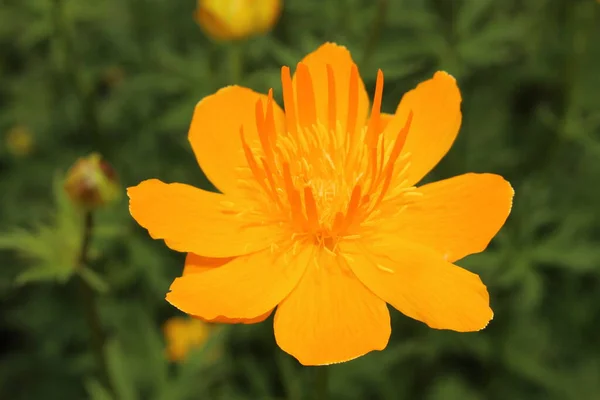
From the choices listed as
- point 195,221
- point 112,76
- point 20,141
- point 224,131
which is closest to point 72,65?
point 112,76

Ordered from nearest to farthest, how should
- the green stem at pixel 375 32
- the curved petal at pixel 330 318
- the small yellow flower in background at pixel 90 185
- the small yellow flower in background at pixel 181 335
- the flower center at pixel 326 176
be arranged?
1. the curved petal at pixel 330 318
2. the flower center at pixel 326 176
3. the small yellow flower in background at pixel 90 185
4. the green stem at pixel 375 32
5. the small yellow flower in background at pixel 181 335

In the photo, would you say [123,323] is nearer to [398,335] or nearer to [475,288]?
[398,335]

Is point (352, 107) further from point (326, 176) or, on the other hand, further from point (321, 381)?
point (321, 381)

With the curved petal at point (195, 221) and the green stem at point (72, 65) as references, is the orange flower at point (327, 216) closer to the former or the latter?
the curved petal at point (195, 221)

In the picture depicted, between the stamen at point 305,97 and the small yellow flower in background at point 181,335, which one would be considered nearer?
the stamen at point 305,97

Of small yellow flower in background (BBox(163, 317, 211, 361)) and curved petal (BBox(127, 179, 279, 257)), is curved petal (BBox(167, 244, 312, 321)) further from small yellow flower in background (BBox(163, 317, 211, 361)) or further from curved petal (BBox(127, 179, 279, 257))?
small yellow flower in background (BBox(163, 317, 211, 361))

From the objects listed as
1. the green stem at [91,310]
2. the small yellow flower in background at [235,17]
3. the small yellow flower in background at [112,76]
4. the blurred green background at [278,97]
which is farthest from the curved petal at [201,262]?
the small yellow flower in background at [112,76]

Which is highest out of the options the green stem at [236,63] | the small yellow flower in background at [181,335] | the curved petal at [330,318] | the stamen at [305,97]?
the stamen at [305,97]

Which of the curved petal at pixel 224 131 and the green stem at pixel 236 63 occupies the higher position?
the curved petal at pixel 224 131

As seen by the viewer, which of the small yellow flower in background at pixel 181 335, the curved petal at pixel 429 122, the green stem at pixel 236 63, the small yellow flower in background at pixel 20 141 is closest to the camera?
the curved petal at pixel 429 122
